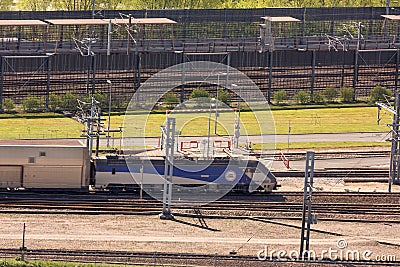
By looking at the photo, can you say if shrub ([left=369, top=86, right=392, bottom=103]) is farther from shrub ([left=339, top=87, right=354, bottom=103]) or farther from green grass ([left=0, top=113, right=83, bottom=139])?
green grass ([left=0, top=113, right=83, bottom=139])

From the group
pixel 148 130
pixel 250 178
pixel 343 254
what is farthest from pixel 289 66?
pixel 343 254

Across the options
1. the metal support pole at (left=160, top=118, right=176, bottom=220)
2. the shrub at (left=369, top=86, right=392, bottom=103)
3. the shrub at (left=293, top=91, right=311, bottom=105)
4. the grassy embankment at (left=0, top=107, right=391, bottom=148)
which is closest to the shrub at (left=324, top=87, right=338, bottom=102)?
the shrub at (left=293, top=91, right=311, bottom=105)

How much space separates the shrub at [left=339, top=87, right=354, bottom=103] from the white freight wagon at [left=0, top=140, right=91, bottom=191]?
37.9 meters

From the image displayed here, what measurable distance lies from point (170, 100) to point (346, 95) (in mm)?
15921

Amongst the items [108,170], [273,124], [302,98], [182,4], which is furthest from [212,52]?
[108,170]

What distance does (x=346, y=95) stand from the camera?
93500 millimetres

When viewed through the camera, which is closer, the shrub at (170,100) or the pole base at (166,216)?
the pole base at (166,216)

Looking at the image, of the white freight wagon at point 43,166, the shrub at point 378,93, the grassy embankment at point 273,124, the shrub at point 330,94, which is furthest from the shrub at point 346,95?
the white freight wagon at point 43,166

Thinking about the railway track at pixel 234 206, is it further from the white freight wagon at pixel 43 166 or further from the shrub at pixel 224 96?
the shrub at pixel 224 96

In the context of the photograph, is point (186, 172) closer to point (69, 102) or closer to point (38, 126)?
point (38, 126)

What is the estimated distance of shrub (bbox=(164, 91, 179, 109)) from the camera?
88.2 m

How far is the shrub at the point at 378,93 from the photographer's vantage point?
303 feet

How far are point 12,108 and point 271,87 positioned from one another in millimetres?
23696

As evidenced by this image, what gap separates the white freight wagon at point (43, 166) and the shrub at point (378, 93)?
38405 mm
